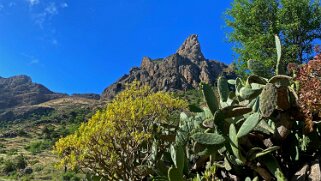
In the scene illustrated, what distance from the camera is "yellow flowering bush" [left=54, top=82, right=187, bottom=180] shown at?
713cm

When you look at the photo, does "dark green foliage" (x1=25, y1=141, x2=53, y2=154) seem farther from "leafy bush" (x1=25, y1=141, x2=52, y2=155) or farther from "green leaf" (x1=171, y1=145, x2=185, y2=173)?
"green leaf" (x1=171, y1=145, x2=185, y2=173)

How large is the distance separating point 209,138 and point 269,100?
0.93m

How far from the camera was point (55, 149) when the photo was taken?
752 cm

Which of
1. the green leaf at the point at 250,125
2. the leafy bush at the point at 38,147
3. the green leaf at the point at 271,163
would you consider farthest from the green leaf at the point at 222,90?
the leafy bush at the point at 38,147

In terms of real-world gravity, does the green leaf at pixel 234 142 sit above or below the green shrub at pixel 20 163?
below

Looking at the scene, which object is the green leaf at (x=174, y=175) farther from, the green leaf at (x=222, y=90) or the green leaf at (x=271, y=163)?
the green leaf at (x=222, y=90)

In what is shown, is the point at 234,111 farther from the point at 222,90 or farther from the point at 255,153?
the point at 222,90

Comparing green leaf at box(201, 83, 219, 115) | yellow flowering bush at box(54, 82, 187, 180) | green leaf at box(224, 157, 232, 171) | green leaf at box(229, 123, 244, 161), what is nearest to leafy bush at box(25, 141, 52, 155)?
yellow flowering bush at box(54, 82, 187, 180)

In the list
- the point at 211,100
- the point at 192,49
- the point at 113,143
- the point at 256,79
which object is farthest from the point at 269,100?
the point at 192,49

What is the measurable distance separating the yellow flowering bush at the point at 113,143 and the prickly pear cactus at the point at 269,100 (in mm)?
2610

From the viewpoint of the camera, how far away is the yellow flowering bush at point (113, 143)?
23.4 ft

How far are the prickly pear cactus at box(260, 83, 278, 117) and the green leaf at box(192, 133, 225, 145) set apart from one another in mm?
674

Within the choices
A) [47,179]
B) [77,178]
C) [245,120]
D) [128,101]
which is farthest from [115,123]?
[47,179]

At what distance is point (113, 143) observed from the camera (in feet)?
24.3
